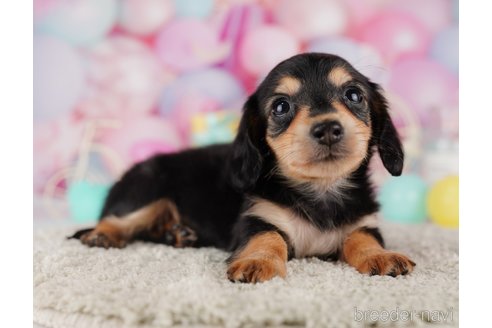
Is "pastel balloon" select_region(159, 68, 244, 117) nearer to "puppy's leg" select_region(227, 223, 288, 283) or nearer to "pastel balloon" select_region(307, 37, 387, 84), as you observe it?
"pastel balloon" select_region(307, 37, 387, 84)

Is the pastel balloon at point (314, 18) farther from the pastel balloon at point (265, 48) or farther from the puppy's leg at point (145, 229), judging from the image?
the puppy's leg at point (145, 229)

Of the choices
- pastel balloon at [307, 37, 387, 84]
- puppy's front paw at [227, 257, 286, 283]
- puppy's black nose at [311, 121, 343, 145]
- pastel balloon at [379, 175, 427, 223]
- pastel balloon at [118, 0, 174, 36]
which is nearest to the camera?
puppy's front paw at [227, 257, 286, 283]

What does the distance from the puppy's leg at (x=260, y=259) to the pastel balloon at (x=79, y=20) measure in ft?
11.5

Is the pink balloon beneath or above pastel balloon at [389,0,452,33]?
beneath

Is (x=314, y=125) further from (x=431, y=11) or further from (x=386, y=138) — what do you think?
(x=431, y=11)

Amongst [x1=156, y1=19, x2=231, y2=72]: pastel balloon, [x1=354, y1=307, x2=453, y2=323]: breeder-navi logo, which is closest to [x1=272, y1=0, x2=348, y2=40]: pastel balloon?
[x1=156, y1=19, x2=231, y2=72]: pastel balloon

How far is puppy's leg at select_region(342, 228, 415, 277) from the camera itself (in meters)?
2.26

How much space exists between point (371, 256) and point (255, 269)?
0.55 metres

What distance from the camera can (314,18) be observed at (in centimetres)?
523

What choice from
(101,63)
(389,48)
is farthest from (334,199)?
(101,63)

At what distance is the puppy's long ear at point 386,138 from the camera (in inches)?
107

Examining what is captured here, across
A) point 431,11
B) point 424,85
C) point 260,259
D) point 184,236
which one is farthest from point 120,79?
point 260,259

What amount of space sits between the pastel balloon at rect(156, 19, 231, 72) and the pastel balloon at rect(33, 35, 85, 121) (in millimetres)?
865

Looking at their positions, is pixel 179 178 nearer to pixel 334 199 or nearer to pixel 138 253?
pixel 138 253
